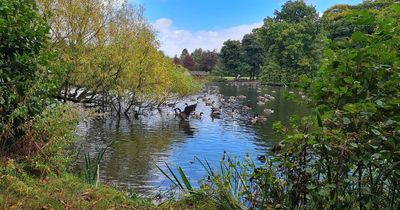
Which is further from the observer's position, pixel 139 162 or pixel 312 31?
pixel 312 31

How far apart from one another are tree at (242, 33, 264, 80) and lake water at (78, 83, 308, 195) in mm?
57856

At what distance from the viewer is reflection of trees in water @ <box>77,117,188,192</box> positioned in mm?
11969

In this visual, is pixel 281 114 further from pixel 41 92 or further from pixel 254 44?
pixel 254 44

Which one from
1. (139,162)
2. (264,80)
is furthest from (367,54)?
(264,80)

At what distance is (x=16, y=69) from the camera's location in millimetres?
6004

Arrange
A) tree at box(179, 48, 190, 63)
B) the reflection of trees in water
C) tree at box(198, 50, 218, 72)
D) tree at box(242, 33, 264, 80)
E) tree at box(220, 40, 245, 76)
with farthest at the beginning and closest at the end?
tree at box(179, 48, 190, 63)
tree at box(198, 50, 218, 72)
tree at box(220, 40, 245, 76)
tree at box(242, 33, 264, 80)
the reflection of trees in water

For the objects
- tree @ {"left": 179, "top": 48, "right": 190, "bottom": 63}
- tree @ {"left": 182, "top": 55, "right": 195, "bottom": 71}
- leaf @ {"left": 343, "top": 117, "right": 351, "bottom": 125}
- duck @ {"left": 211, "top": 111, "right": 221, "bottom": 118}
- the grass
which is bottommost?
duck @ {"left": 211, "top": 111, "right": 221, "bottom": 118}

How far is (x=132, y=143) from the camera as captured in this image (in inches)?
661

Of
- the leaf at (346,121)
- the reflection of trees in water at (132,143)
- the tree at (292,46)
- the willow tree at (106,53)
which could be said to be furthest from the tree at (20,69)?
the tree at (292,46)

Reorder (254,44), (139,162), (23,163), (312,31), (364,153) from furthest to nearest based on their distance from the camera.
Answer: (254,44), (312,31), (139,162), (23,163), (364,153)

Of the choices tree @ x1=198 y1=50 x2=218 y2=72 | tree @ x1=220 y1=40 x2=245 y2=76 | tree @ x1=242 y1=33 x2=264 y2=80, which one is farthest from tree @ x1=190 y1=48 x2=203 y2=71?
tree @ x1=242 y1=33 x2=264 y2=80

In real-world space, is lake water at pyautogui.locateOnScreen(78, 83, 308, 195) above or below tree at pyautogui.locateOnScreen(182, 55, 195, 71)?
below

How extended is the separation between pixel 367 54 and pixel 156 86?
22.6 m

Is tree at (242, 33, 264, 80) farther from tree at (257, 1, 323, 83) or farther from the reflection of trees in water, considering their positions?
the reflection of trees in water
